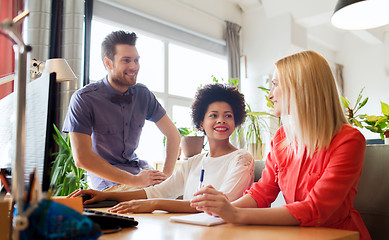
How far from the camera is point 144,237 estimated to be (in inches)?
31.7

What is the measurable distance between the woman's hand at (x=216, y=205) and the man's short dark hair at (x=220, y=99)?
2.47 ft

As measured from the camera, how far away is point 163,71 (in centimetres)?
484

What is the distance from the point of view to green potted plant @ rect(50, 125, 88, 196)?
9.16 feet

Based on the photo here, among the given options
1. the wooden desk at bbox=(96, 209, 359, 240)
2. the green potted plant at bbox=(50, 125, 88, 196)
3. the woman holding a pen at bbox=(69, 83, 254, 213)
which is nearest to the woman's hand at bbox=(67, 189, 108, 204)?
the woman holding a pen at bbox=(69, 83, 254, 213)

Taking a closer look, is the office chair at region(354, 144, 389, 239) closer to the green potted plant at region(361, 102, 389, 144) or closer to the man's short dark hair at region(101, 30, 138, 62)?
the green potted plant at region(361, 102, 389, 144)

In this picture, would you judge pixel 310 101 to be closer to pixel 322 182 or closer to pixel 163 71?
pixel 322 182

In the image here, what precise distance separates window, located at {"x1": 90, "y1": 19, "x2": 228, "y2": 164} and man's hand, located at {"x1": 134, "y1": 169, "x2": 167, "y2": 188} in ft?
7.83

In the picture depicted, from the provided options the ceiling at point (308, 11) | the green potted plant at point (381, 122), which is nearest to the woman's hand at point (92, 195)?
the green potted plant at point (381, 122)

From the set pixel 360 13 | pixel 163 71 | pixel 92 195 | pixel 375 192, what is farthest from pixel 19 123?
pixel 163 71

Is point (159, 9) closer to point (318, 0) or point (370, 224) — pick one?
point (318, 0)

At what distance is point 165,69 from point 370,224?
3811 millimetres

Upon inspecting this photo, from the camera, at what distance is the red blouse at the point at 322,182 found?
1.00m

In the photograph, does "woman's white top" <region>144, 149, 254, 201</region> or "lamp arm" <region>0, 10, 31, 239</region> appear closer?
"lamp arm" <region>0, 10, 31, 239</region>

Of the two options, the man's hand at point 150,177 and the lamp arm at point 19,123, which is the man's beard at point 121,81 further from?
the lamp arm at point 19,123
